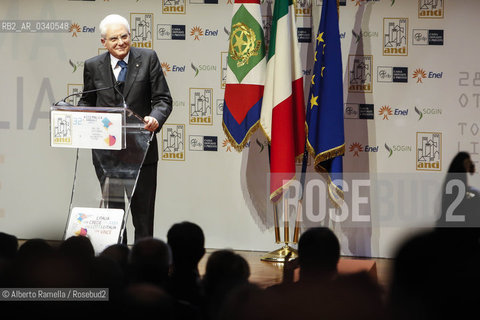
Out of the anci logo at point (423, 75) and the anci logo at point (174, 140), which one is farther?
the anci logo at point (174, 140)

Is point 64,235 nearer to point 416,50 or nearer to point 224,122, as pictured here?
point 224,122

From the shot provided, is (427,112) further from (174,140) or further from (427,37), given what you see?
(174,140)

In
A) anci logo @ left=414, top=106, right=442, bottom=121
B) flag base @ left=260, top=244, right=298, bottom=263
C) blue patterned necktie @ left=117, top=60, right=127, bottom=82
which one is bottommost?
flag base @ left=260, top=244, right=298, bottom=263

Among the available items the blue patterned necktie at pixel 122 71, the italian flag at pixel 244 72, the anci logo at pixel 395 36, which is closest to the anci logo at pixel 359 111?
the anci logo at pixel 395 36

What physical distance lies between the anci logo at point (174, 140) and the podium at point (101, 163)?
2397 millimetres

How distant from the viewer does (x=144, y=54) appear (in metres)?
4.65

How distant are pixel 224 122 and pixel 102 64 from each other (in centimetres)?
179

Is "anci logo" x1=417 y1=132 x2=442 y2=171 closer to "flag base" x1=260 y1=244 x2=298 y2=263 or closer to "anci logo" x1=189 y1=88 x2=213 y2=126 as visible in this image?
"flag base" x1=260 y1=244 x2=298 y2=263

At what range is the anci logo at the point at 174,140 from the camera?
662 cm

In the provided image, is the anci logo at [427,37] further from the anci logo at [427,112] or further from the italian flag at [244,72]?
the italian flag at [244,72]

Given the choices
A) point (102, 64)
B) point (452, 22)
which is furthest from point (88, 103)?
point (452, 22)

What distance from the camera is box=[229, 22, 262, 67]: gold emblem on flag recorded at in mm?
6074

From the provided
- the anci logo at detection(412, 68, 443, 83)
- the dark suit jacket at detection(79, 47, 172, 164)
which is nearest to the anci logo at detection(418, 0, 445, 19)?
the anci logo at detection(412, 68, 443, 83)

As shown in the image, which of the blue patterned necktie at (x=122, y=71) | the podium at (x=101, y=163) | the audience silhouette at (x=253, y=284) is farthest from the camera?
the blue patterned necktie at (x=122, y=71)
